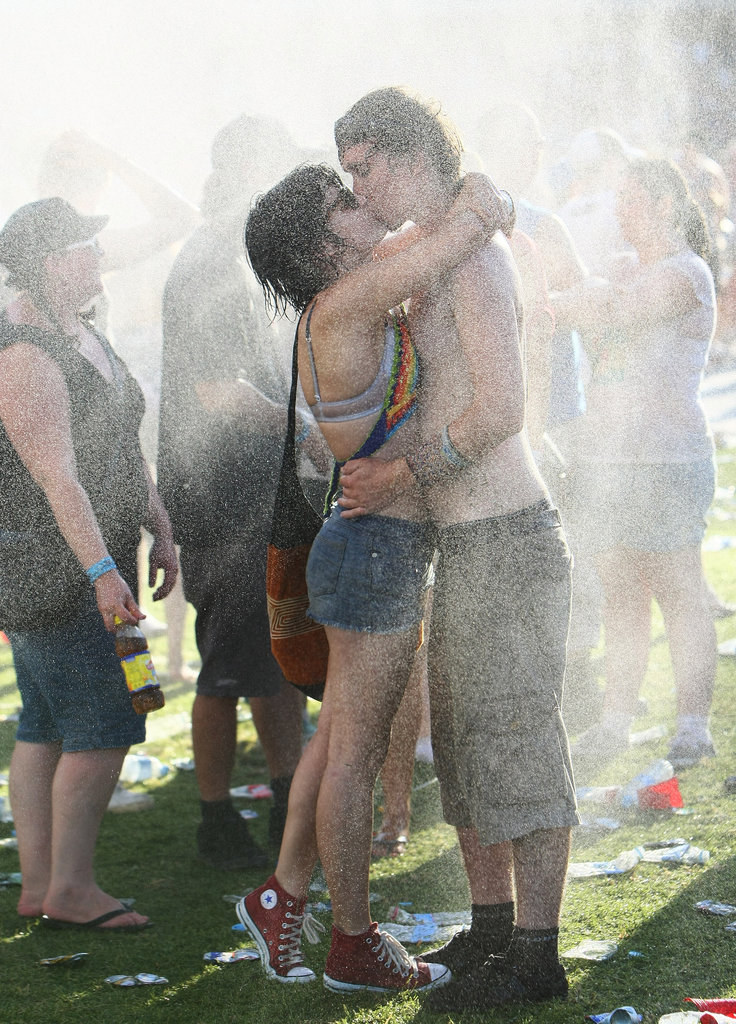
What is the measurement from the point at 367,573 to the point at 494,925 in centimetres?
→ 85

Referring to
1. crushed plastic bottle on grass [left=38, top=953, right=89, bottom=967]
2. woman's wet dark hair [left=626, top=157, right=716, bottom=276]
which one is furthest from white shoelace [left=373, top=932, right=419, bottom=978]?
woman's wet dark hair [left=626, top=157, right=716, bottom=276]

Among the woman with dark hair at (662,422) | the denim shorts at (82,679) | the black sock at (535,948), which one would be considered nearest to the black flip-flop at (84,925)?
the denim shorts at (82,679)

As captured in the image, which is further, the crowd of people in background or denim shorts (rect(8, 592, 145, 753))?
denim shorts (rect(8, 592, 145, 753))

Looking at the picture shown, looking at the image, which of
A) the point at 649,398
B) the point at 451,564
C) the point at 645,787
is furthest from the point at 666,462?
the point at 451,564

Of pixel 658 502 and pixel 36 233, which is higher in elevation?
pixel 36 233

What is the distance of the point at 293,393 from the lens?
2510 millimetres

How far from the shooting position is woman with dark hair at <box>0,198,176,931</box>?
2834mm

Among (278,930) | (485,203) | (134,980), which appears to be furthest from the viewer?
(134,980)

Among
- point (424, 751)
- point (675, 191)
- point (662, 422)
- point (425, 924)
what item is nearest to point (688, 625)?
point (662, 422)

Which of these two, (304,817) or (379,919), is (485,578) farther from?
(379,919)

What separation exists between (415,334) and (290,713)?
167 centimetres

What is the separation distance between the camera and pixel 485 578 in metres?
2.34

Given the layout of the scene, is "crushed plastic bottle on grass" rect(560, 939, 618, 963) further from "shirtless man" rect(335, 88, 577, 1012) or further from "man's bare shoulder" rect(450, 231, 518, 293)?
"man's bare shoulder" rect(450, 231, 518, 293)

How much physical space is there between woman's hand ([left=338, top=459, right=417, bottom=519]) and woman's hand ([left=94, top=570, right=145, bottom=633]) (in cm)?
74
